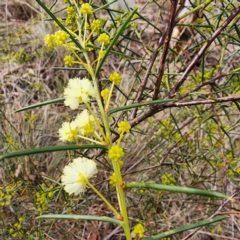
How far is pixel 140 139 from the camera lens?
7.29ft

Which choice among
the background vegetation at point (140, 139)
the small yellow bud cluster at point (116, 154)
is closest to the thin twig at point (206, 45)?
the background vegetation at point (140, 139)

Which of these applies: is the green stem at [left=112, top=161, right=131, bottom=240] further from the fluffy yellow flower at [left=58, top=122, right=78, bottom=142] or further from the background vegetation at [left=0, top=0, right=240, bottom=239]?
the background vegetation at [left=0, top=0, right=240, bottom=239]

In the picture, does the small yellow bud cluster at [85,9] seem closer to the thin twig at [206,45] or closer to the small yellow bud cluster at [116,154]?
the small yellow bud cluster at [116,154]

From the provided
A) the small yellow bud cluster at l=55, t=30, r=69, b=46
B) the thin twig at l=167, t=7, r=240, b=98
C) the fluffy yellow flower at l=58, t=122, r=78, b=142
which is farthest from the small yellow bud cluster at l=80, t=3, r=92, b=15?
the thin twig at l=167, t=7, r=240, b=98

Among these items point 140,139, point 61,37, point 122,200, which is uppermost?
point 61,37

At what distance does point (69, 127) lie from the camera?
0.48m

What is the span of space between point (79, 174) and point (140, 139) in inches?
70.1

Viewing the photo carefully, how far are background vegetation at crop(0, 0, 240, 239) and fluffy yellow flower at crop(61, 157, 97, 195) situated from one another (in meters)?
0.38

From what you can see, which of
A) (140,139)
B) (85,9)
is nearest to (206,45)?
(85,9)

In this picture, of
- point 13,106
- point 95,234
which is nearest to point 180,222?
point 95,234

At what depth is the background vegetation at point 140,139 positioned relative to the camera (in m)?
1.15

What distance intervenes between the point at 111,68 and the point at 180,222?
136cm

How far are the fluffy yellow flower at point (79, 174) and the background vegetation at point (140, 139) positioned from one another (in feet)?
1.23

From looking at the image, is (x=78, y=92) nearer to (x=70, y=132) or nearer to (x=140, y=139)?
(x=70, y=132)
